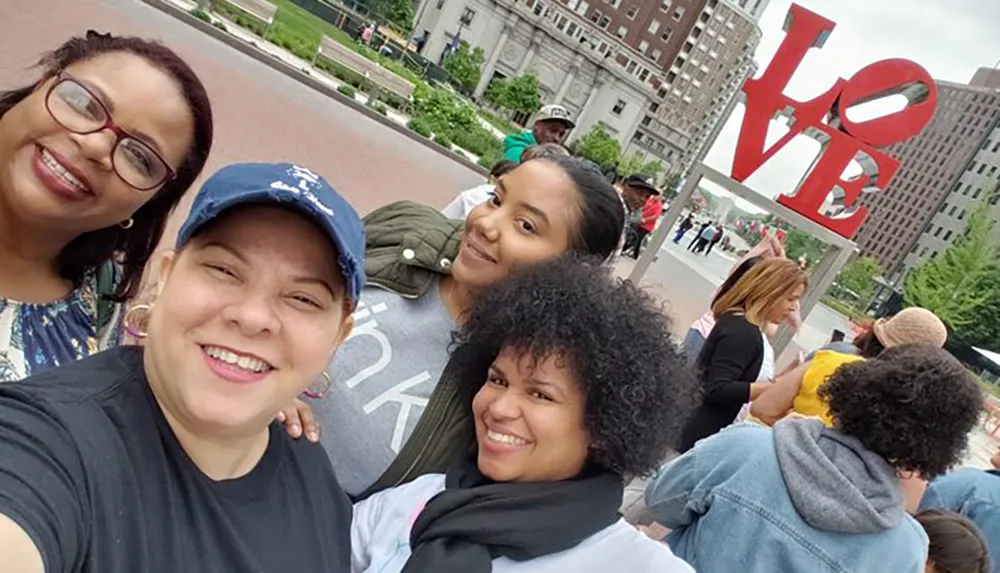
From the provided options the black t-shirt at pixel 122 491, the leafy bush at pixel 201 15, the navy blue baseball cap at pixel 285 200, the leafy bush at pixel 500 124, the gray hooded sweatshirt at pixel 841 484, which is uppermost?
the navy blue baseball cap at pixel 285 200

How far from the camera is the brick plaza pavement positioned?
741 centimetres

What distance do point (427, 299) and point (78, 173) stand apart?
0.90m

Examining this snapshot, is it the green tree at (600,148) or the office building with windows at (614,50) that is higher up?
the office building with windows at (614,50)

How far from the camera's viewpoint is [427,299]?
73.0 inches

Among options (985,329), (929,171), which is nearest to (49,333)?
(985,329)

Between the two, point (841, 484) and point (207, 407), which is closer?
point (207, 407)

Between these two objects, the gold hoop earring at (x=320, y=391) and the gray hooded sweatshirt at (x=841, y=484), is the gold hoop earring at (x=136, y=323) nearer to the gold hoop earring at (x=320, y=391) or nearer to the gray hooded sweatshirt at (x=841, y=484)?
the gold hoop earring at (x=320, y=391)

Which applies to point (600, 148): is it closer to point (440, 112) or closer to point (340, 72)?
point (440, 112)

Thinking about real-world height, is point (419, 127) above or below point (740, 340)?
below

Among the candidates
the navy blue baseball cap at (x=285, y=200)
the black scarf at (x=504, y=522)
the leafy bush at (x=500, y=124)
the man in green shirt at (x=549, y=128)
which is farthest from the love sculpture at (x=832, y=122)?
the leafy bush at (x=500, y=124)

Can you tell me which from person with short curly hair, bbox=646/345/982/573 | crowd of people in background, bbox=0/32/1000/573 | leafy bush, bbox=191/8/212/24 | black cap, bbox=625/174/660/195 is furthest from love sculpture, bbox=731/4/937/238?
leafy bush, bbox=191/8/212/24

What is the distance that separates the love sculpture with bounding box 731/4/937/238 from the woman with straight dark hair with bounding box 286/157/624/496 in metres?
5.59

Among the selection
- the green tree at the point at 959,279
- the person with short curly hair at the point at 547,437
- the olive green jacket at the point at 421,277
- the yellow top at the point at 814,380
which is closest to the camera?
the person with short curly hair at the point at 547,437

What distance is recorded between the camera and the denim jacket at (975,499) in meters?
3.25
